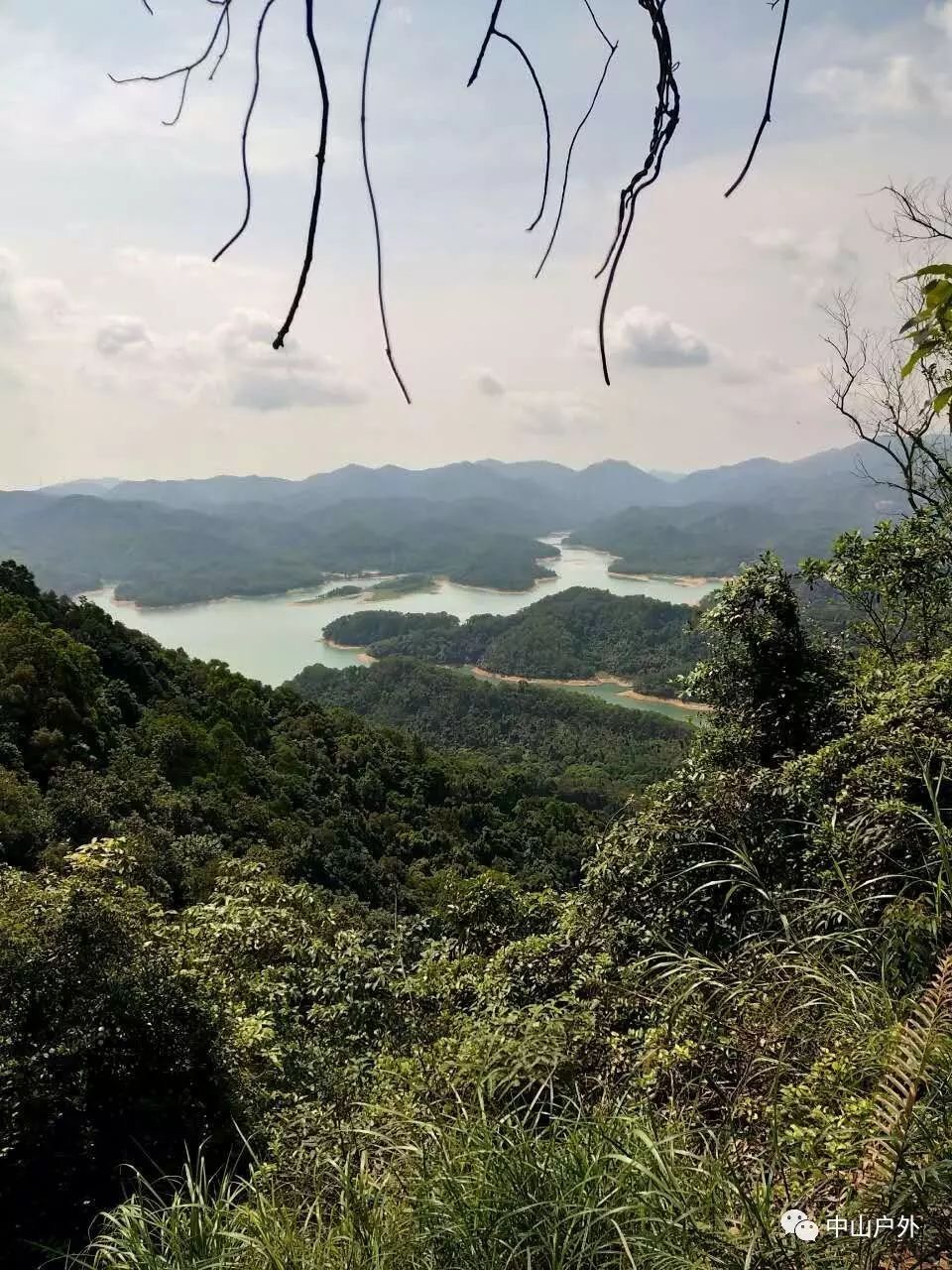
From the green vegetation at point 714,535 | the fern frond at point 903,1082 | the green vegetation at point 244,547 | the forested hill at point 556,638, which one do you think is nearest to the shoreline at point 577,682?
the forested hill at point 556,638

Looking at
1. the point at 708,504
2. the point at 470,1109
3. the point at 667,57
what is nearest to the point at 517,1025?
the point at 470,1109

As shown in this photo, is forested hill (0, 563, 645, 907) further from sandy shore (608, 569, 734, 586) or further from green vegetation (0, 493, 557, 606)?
green vegetation (0, 493, 557, 606)

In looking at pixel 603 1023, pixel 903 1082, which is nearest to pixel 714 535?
pixel 603 1023

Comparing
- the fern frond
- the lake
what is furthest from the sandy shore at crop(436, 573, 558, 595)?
the fern frond

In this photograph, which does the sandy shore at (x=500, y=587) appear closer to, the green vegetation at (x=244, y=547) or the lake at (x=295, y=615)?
the lake at (x=295, y=615)

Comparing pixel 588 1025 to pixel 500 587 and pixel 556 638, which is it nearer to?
pixel 556 638

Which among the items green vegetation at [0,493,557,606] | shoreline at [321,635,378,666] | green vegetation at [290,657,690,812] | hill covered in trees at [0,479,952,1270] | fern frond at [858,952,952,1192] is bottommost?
green vegetation at [290,657,690,812]

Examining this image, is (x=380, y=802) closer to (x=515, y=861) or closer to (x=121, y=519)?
(x=515, y=861)
